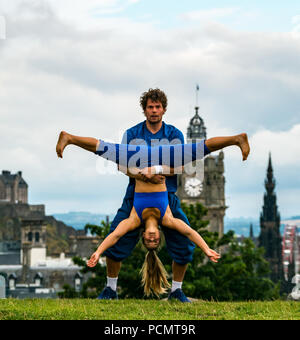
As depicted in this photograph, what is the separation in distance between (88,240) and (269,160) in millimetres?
52936

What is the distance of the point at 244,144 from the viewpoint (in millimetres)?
11578

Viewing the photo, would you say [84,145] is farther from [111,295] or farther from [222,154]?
[222,154]

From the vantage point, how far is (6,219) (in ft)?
393

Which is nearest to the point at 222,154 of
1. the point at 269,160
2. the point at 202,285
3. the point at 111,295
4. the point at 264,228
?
the point at 264,228

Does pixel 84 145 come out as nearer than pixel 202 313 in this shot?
No

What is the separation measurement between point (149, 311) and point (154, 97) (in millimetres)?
3695

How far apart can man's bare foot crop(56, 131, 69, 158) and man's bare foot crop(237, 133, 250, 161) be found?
279 centimetres

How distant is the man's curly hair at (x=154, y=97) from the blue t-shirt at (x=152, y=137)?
1.25 ft

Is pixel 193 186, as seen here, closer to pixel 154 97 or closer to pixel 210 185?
pixel 210 185

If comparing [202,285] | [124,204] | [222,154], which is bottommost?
[202,285]

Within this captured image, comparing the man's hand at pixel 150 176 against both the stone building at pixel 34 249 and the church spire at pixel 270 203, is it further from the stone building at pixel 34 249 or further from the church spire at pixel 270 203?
the church spire at pixel 270 203

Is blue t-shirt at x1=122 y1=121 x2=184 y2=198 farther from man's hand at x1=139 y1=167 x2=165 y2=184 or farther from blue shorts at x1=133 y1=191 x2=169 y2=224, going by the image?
man's hand at x1=139 y1=167 x2=165 y2=184

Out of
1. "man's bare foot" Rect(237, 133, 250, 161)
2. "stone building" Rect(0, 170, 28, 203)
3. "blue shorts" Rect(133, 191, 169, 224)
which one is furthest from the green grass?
"stone building" Rect(0, 170, 28, 203)
